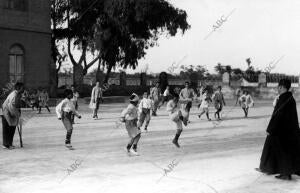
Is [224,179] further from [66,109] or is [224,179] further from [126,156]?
[66,109]

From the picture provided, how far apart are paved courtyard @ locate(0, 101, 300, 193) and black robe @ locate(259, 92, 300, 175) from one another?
0.25 meters

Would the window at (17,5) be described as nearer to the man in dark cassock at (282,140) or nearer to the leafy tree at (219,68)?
the man in dark cassock at (282,140)

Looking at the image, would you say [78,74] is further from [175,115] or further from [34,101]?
[175,115]

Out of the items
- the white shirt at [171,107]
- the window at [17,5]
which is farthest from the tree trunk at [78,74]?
the white shirt at [171,107]

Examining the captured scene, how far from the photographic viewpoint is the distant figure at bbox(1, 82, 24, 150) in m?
12.0

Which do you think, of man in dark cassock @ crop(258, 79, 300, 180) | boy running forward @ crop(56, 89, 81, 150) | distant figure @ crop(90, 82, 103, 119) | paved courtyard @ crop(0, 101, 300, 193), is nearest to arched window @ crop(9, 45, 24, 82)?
distant figure @ crop(90, 82, 103, 119)

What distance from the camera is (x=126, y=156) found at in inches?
420

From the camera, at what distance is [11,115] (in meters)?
12.1

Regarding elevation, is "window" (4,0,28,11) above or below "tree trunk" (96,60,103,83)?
above

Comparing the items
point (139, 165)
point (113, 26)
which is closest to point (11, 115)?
point (139, 165)

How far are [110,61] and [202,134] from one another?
960 inches

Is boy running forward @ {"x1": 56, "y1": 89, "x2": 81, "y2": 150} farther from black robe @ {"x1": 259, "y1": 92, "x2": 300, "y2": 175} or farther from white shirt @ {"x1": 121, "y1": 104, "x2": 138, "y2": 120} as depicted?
black robe @ {"x1": 259, "y1": 92, "x2": 300, "y2": 175}

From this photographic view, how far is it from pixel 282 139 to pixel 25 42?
2541 cm

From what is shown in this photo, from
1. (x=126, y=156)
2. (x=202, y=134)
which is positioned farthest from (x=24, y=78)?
(x=126, y=156)
